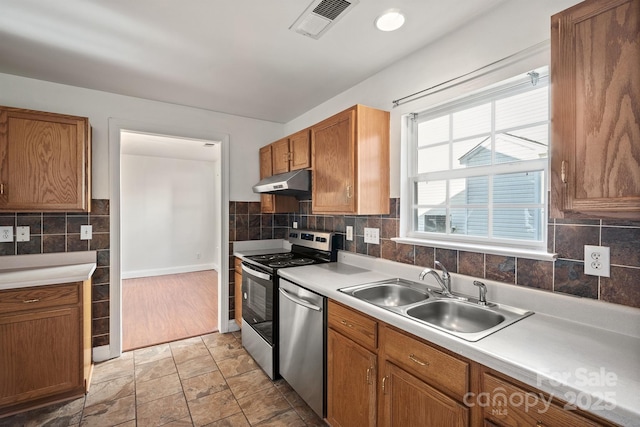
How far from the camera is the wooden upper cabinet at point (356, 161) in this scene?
209 cm

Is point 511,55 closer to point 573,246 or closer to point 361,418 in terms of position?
point 573,246

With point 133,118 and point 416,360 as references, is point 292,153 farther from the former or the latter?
point 416,360

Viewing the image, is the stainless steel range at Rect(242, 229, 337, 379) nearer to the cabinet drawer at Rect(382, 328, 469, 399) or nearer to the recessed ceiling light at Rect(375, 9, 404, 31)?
the cabinet drawer at Rect(382, 328, 469, 399)

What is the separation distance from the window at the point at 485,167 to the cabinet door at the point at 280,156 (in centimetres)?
126

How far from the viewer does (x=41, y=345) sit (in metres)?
2.05

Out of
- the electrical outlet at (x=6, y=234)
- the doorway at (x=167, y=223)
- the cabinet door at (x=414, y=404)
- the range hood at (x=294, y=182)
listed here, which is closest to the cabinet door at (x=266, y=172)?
the range hood at (x=294, y=182)

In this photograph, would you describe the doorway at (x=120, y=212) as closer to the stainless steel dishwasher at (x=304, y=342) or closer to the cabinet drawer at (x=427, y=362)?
the stainless steel dishwasher at (x=304, y=342)

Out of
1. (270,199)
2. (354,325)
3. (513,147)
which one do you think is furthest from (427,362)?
(270,199)

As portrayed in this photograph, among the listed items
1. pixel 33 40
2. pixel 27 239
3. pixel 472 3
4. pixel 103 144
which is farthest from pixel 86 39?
pixel 472 3

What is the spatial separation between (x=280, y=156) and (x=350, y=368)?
2.09 meters

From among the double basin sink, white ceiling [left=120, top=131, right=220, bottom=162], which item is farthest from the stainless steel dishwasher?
white ceiling [left=120, top=131, right=220, bottom=162]

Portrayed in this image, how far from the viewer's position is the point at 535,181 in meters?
1.55

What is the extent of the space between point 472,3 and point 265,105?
2.04m

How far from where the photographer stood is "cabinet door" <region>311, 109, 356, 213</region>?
6.95 ft
